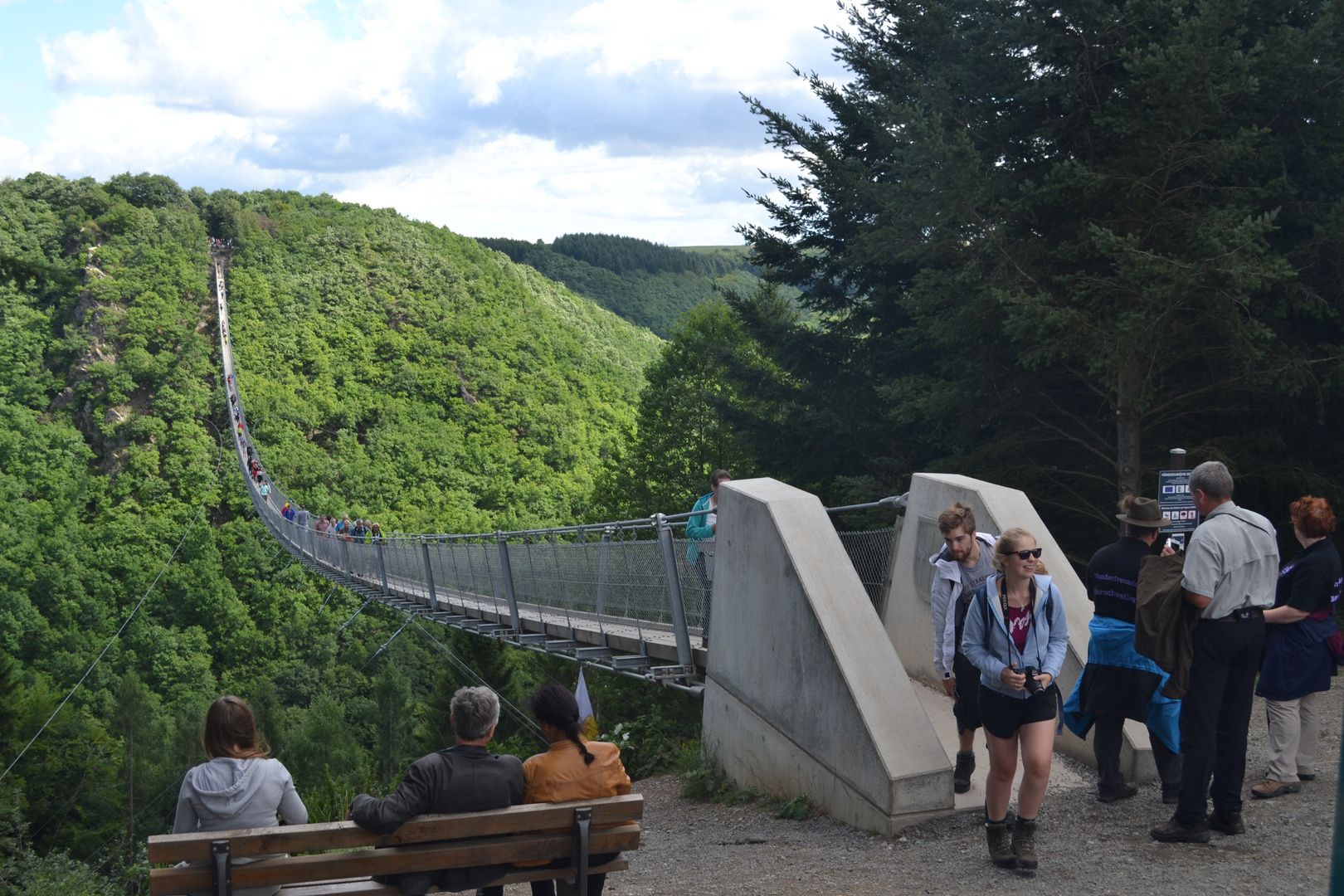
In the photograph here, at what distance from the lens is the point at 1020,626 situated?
11.0ft

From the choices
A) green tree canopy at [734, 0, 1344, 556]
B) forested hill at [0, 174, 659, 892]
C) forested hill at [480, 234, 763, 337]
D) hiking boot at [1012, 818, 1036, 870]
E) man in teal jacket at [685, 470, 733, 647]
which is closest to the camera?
hiking boot at [1012, 818, 1036, 870]

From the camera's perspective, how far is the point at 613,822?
123 inches

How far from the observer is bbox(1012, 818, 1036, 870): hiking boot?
11.4ft

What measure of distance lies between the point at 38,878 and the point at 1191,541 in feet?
37.2

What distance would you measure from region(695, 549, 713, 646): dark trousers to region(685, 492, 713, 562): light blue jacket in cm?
3

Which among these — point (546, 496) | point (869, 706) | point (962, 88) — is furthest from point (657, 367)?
point (546, 496)

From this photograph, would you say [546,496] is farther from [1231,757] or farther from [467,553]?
[1231,757]

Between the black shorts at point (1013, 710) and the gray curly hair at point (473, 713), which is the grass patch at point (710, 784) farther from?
the gray curly hair at point (473, 713)

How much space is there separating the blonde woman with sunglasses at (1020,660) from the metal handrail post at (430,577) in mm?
11811

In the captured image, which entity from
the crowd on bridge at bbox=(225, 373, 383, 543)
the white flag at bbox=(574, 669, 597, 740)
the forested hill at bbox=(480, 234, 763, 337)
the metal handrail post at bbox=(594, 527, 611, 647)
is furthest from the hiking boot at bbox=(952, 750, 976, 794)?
the forested hill at bbox=(480, 234, 763, 337)

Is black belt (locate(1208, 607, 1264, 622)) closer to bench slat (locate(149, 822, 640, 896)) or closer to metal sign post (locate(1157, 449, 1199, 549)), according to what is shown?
metal sign post (locate(1157, 449, 1199, 549))

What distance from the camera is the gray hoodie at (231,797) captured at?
2.89 metres

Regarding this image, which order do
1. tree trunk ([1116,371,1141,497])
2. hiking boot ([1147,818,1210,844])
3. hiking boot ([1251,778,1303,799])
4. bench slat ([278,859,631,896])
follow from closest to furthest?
1. bench slat ([278,859,631,896])
2. hiking boot ([1147,818,1210,844])
3. hiking boot ([1251,778,1303,799])
4. tree trunk ([1116,371,1141,497])

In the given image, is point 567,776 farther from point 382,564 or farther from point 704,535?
point 382,564
